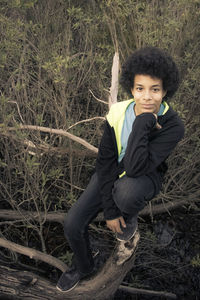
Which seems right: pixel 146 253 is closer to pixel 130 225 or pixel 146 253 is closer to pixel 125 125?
pixel 130 225

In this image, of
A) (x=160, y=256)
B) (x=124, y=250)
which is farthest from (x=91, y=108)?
(x=124, y=250)

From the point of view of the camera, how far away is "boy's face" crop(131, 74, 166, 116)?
207 cm

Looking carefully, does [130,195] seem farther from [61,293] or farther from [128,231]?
[61,293]

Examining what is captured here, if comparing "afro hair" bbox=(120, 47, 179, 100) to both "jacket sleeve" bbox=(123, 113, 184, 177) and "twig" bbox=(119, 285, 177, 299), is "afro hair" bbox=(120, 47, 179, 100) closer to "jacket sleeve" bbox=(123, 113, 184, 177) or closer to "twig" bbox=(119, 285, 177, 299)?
"jacket sleeve" bbox=(123, 113, 184, 177)

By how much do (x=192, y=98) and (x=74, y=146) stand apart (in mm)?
1414

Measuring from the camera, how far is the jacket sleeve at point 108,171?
229 centimetres

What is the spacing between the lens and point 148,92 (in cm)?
206

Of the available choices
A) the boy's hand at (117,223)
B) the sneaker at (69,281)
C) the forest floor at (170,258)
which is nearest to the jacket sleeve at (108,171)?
the boy's hand at (117,223)

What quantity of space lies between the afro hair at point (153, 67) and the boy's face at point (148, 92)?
0.03 meters

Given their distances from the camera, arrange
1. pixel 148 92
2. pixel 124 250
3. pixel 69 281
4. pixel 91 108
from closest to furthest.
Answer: pixel 148 92
pixel 124 250
pixel 69 281
pixel 91 108

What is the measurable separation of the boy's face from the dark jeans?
445 millimetres

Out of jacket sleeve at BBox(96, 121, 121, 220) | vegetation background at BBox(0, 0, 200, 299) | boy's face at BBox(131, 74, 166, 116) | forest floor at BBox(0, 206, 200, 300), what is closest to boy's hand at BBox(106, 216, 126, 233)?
jacket sleeve at BBox(96, 121, 121, 220)

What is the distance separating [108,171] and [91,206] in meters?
0.30

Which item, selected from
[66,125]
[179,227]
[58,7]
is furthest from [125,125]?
[58,7]
